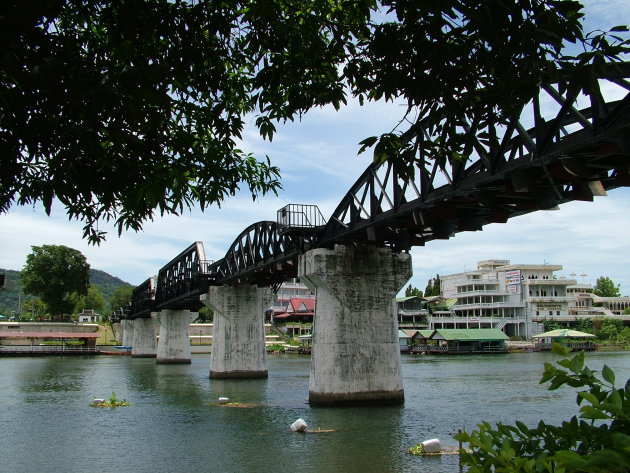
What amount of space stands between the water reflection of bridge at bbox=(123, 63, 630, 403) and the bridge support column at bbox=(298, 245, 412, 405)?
6 centimetres

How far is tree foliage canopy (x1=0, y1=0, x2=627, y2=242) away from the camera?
20.1ft

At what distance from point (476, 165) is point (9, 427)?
25.5 metres

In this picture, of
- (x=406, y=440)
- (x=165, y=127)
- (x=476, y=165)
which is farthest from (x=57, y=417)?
(x=165, y=127)

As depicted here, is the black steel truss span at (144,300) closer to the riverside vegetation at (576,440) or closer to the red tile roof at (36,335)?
the red tile roof at (36,335)

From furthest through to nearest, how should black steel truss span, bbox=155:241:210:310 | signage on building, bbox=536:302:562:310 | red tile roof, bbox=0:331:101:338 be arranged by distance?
signage on building, bbox=536:302:562:310
red tile roof, bbox=0:331:101:338
black steel truss span, bbox=155:241:210:310

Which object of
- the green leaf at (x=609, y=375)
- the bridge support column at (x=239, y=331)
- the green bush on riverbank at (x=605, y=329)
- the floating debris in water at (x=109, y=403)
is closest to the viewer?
the green leaf at (x=609, y=375)

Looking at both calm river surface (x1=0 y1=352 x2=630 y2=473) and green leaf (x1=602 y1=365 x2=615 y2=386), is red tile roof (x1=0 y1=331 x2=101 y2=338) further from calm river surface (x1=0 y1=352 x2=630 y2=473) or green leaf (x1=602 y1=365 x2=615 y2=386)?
green leaf (x1=602 y1=365 x2=615 y2=386)

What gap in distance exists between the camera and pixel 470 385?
156 feet

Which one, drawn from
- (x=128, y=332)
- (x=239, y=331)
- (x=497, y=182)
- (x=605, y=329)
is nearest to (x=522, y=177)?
(x=497, y=182)

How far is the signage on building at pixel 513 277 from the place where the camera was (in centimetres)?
13925

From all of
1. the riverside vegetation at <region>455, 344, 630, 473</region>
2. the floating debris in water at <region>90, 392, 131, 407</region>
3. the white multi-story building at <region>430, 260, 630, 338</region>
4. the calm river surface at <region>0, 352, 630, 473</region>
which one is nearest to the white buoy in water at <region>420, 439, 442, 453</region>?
the calm river surface at <region>0, 352, 630, 473</region>

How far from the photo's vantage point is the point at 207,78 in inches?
365

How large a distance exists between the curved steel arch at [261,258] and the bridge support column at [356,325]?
13.5ft

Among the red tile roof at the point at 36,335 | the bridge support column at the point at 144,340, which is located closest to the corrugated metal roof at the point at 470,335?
the bridge support column at the point at 144,340
